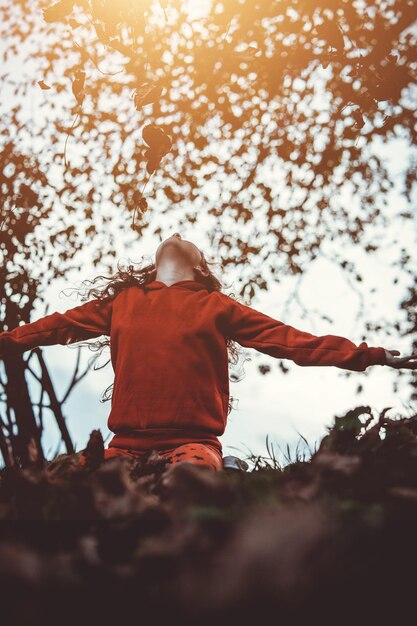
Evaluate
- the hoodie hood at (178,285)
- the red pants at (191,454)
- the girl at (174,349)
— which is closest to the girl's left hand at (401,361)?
the girl at (174,349)

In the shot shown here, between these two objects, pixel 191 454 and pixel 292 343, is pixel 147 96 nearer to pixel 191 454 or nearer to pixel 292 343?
pixel 292 343

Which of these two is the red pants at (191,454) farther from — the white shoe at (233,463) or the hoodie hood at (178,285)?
the hoodie hood at (178,285)

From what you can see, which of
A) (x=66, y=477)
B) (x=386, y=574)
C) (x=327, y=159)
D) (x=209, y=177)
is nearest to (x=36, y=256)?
(x=209, y=177)

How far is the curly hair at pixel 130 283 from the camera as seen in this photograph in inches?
148

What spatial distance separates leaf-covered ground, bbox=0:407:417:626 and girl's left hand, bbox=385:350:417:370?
173cm

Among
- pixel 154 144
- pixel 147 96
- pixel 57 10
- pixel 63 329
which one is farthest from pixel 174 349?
pixel 57 10

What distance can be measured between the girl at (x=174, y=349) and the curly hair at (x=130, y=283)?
6 cm

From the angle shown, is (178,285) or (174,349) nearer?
(174,349)

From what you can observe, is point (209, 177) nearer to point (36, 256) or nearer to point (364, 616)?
point (36, 256)

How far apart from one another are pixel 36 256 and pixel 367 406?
458 cm

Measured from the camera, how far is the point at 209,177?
6.67m

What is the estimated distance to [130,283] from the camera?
12.5ft

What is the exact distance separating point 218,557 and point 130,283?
327 centimetres

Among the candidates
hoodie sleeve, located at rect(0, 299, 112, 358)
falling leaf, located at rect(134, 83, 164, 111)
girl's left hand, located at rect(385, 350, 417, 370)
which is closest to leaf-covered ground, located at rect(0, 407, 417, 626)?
girl's left hand, located at rect(385, 350, 417, 370)
